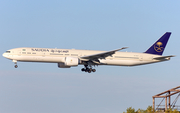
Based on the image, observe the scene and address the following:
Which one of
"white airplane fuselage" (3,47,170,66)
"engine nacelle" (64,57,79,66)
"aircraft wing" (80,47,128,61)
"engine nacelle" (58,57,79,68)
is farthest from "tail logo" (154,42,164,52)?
"engine nacelle" (64,57,79,66)

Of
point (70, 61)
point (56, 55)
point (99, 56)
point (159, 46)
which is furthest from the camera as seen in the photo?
point (159, 46)

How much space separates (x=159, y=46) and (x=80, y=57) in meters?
18.4

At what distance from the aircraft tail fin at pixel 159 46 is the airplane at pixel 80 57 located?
4.09ft

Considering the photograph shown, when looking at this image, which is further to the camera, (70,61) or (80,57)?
(80,57)

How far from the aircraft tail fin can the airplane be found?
1.25 metres

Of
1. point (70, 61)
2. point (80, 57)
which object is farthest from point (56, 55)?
point (80, 57)

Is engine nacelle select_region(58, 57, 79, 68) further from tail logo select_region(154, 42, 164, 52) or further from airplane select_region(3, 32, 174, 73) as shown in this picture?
tail logo select_region(154, 42, 164, 52)

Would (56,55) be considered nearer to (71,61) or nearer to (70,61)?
(70,61)

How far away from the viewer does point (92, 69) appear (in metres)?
65.1

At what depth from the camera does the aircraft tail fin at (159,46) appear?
6988 centimetres

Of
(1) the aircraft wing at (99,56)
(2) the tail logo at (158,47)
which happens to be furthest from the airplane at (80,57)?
(2) the tail logo at (158,47)

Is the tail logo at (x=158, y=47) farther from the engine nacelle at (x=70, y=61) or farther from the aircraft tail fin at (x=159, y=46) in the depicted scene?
the engine nacelle at (x=70, y=61)

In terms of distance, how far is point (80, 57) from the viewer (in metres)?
61.7

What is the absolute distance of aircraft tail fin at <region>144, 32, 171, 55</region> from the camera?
2751 inches
